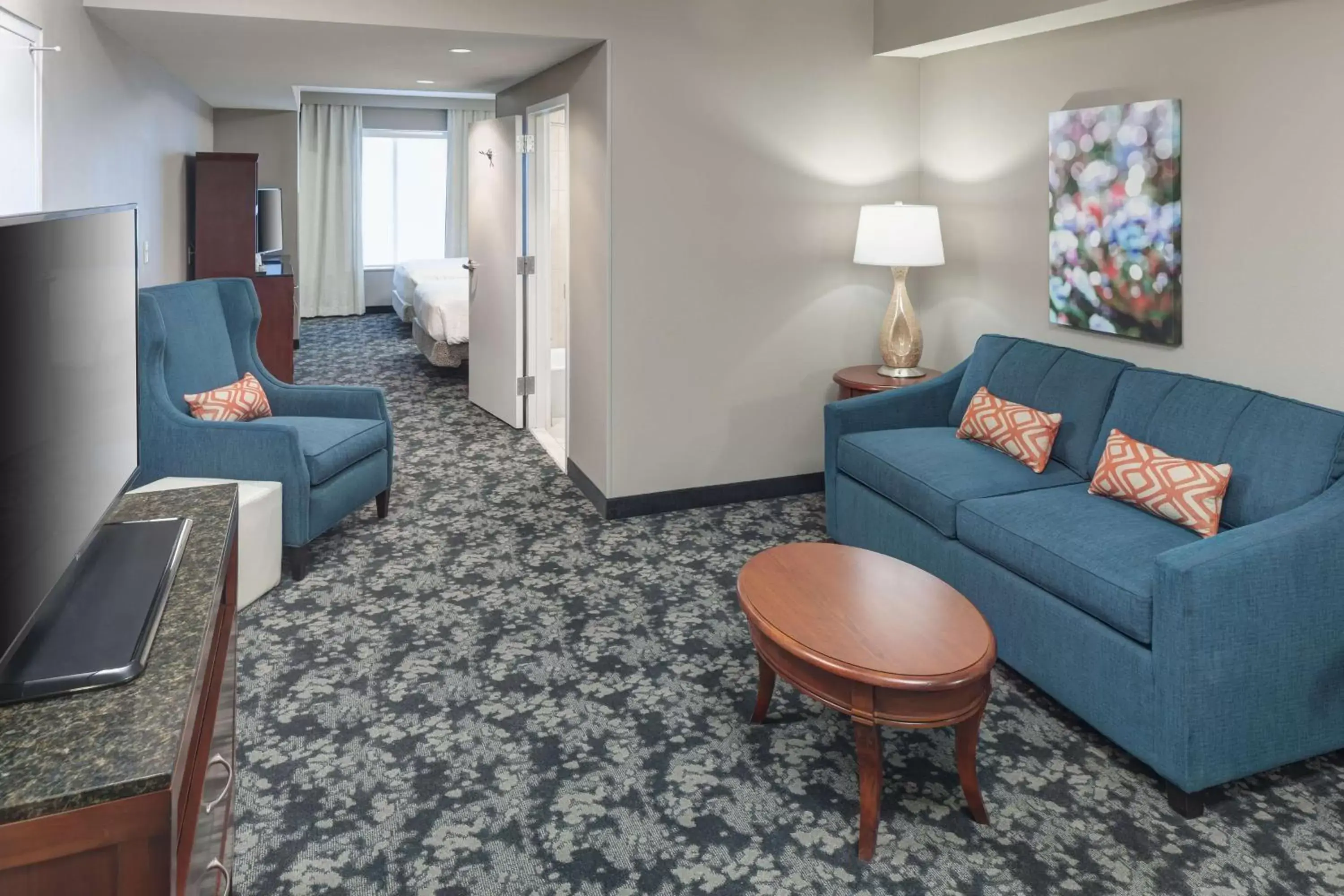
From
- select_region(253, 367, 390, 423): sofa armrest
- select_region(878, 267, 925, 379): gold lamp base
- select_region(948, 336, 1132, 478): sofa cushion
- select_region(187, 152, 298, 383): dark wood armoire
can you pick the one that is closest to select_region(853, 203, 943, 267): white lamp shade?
select_region(878, 267, 925, 379): gold lamp base

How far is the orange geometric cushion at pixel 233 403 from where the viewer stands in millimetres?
3557


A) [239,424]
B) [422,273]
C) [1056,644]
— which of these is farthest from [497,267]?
[1056,644]

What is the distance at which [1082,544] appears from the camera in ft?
8.22

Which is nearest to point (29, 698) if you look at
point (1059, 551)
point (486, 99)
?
point (1059, 551)

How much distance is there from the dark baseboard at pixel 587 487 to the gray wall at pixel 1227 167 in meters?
1.86

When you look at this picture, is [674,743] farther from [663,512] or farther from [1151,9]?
[1151,9]

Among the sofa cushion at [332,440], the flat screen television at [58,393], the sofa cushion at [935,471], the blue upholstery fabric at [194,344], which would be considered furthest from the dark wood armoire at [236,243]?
the flat screen television at [58,393]

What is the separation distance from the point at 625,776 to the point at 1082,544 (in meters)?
1.30

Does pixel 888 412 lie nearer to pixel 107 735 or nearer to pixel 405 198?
pixel 107 735

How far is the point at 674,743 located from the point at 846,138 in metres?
2.99

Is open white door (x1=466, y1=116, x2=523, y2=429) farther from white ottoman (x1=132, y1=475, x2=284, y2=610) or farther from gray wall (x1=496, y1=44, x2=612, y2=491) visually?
white ottoman (x1=132, y1=475, x2=284, y2=610)

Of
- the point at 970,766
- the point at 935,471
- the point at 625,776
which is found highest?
the point at 935,471

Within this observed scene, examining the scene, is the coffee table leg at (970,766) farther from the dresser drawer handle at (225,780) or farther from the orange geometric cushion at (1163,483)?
the dresser drawer handle at (225,780)

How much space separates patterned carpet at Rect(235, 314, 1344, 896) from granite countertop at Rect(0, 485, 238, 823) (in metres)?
0.85
